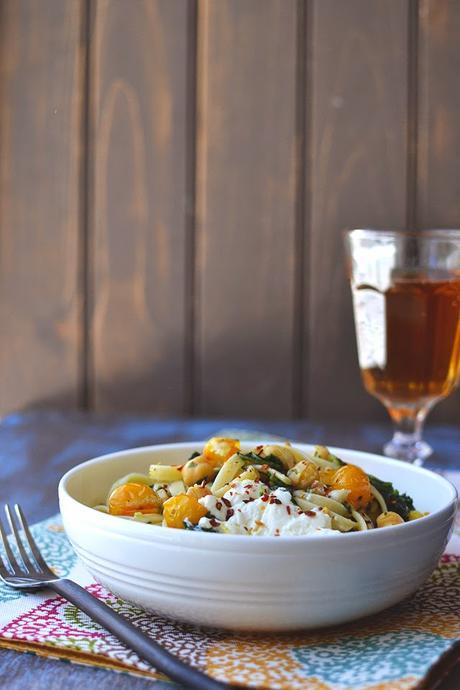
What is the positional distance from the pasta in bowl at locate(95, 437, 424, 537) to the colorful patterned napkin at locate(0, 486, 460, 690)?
0.07 meters

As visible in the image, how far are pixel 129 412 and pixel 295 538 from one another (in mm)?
1165

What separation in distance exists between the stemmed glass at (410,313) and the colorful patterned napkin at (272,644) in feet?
1.53

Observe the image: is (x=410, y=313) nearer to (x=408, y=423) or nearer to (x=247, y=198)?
(x=408, y=423)

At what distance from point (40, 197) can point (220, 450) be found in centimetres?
106

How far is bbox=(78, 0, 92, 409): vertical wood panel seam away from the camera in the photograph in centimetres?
166

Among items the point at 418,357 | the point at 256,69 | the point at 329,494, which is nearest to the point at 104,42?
the point at 256,69

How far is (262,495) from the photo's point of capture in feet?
2.19

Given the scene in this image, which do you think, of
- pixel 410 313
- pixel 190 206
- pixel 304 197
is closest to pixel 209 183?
Answer: pixel 190 206

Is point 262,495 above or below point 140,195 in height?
below

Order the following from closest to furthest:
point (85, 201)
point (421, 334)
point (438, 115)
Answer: point (421, 334)
point (438, 115)
point (85, 201)

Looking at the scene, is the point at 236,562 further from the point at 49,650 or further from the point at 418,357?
the point at 418,357

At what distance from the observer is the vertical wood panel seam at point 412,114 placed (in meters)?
1.57

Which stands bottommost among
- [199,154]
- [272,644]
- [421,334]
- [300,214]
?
[272,644]

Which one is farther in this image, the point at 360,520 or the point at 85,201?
the point at 85,201
